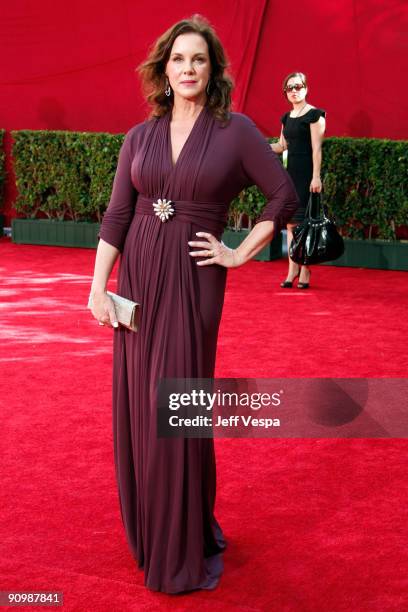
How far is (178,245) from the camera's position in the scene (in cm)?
347

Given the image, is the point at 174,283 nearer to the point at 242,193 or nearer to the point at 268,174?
the point at 268,174

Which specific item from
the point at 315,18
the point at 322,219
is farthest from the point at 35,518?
the point at 315,18

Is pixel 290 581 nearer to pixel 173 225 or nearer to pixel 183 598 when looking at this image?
pixel 183 598

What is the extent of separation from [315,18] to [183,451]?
8.76m

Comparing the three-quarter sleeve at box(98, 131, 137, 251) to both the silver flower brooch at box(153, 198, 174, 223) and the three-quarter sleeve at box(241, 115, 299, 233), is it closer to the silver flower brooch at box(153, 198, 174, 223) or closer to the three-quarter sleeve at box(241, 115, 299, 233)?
the silver flower brooch at box(153, 198, 174, 223)

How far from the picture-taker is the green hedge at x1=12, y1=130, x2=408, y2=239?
10023 mm

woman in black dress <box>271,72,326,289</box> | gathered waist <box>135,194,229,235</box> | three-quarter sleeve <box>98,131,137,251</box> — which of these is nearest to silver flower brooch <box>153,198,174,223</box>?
gathered waist <box>135,194,229,235</box>

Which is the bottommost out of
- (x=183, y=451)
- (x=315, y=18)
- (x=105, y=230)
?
(x=183, y=451)

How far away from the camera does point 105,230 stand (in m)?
3.57

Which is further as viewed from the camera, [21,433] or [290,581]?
[21,433]

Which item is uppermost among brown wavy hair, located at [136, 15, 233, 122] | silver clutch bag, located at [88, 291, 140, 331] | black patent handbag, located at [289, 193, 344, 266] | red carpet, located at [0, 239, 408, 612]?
brown wavy hair, located at [136, 15, 233, 122]

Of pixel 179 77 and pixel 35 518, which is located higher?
pixel 179 77

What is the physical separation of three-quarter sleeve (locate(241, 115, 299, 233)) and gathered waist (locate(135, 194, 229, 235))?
6.4 inches

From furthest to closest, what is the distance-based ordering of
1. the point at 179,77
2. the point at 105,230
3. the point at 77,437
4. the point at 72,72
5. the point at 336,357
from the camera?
the point at 72,72 → the point at 336,357 → the point at 77,437 → the point at 105,230 → the point at 179,77
